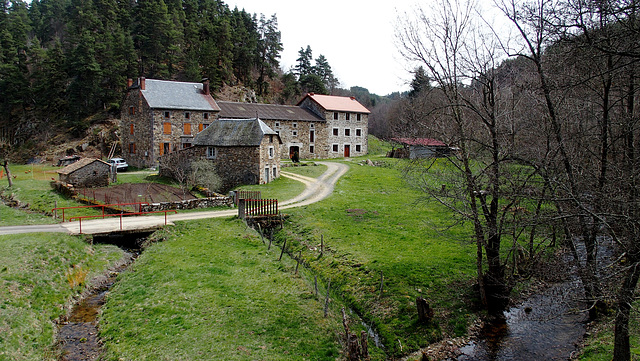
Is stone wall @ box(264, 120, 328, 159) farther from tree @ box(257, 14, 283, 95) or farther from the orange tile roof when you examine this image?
tree @ box(257, 14, 283, 95)

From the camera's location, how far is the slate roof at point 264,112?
47719mm

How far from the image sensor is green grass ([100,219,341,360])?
1086 cm

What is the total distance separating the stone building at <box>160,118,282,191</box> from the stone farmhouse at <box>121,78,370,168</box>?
8.46 feet

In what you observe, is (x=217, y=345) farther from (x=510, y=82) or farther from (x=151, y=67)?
(x=151, y=67)

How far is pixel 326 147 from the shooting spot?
184ft

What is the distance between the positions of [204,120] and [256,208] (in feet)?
83.8

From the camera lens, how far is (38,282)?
44.4 ft

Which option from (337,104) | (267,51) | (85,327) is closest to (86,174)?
(85,327)

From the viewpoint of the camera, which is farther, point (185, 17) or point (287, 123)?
point (185, 17)

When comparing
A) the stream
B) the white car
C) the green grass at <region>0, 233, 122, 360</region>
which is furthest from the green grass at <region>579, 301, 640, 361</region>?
the white car

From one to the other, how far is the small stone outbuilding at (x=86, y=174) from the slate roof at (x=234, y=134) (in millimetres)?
8263

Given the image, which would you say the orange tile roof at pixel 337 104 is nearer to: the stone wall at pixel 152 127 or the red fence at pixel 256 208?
the stone wall at pixel 152 127

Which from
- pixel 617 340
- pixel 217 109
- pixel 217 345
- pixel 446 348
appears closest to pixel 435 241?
pixel 446 348

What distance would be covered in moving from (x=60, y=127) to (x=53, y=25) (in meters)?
41.5
